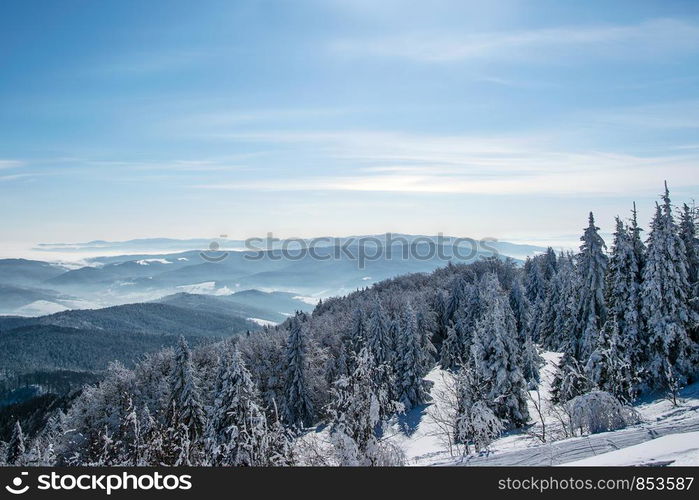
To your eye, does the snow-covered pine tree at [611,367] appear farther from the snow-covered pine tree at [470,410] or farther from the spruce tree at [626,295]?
the snow-covered pine tree at [470,410]

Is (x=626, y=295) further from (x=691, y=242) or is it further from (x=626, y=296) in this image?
(x=691, y=242)

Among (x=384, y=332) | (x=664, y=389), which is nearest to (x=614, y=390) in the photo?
(x=664, y=389)

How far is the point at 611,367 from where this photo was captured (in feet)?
62.6

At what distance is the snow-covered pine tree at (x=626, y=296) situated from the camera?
81.2 feet

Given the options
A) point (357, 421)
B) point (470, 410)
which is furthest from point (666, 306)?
point (357, 421)

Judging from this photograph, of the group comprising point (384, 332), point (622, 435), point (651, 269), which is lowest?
point (384, 332)

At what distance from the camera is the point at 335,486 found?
8.00m

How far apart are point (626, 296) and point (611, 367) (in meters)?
9.24

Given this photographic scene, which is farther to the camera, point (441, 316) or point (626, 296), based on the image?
point (441, 316)

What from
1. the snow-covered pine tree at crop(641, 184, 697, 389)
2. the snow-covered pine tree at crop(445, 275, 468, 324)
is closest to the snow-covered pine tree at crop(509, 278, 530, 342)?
the snow-covered pine tree at crop(445, 275, 468, 324)

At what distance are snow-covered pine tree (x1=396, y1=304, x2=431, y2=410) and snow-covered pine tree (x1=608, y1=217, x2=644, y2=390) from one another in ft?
74.1

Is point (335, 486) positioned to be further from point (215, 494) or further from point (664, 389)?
point (664, 389)

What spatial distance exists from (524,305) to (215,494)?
56603 millimetres

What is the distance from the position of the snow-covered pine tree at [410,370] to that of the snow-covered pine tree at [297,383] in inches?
407
